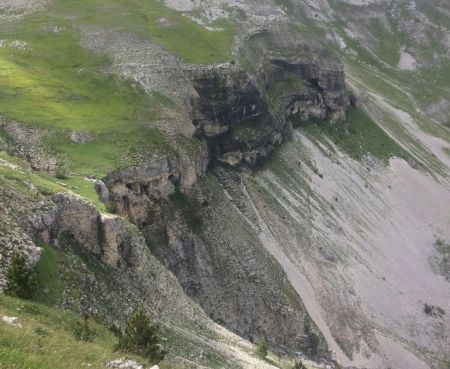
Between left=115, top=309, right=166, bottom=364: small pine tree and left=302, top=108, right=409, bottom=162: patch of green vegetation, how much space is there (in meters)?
93.8

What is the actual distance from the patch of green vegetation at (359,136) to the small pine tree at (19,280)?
315 feet

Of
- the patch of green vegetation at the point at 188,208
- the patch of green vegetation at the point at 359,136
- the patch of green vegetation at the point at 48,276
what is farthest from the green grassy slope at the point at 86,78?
the patch of green vegetation at the point at 359,136

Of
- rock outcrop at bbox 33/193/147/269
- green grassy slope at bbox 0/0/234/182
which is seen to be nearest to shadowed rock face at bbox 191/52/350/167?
green grassy slope at bbox 0/0/234/182

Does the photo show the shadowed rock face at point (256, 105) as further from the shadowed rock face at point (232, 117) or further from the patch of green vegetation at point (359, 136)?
the patch of green vegetation at point (359, 136)

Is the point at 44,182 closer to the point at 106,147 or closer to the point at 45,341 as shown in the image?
the point at 106,147

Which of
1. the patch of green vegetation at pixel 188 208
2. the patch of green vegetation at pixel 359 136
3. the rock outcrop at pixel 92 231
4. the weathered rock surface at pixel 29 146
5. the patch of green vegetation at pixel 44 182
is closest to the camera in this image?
the patch of green vegetation at pixel 44 182

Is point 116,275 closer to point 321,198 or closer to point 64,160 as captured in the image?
point 64,160

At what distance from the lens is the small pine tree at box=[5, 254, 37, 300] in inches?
1043

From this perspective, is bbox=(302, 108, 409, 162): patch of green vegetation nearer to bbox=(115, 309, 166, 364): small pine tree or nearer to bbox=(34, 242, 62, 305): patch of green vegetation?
bbox=(34, 242, 62, 305): patch of green vegetation

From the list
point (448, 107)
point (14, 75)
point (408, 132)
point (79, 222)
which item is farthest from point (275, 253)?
point (448, 107)

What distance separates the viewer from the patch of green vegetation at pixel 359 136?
119000 millimetres

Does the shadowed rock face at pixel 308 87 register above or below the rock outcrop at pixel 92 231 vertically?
above

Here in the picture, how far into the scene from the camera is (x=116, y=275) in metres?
40.3

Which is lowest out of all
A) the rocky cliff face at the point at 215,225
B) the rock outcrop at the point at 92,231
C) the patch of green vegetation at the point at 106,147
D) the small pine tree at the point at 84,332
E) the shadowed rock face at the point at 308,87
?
the rocky cliff face at the point at 215,225
